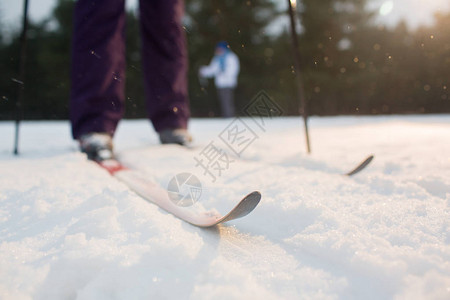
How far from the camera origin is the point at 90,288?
510 millimetres

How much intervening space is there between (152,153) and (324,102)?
1383 cm

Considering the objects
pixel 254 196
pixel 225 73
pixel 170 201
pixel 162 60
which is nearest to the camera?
pixel 254 196

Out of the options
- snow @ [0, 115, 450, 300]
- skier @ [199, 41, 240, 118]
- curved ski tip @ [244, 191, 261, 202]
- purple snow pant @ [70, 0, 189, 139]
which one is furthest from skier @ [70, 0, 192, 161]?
skier @ [199, 41, 240, 118]

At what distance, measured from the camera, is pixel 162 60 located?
5.45 feet

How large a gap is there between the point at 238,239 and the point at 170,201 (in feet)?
0.77

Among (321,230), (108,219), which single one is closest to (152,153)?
(108,219)

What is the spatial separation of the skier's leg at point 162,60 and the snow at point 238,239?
658mm

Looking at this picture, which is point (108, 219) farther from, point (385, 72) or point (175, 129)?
point (385, 72)

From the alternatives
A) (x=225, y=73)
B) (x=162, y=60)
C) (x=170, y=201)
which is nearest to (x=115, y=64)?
(x=162, y=60)

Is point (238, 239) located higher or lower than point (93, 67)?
lower

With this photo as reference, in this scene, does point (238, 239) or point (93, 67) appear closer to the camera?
point (238, 239)

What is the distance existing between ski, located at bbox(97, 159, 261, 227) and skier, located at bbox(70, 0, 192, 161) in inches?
9.8

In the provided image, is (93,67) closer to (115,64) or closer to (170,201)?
(115,64)

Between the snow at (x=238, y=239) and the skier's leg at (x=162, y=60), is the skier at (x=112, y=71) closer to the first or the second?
the skier's leg at (x=162, y=60)
